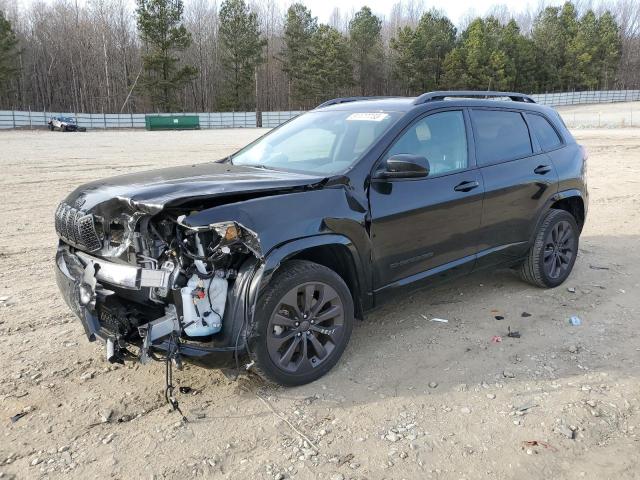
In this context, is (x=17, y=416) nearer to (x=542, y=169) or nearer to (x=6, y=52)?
(x=542, y=169)

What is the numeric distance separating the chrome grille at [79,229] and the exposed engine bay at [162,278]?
11cm

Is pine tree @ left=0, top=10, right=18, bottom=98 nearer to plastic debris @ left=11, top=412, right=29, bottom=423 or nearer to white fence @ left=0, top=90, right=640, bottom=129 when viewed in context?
white fence @ left=0, top=90, right=640, bottom=129

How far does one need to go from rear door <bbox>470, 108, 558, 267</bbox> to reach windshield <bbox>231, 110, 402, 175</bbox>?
1.06 m

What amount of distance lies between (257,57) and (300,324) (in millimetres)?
64100

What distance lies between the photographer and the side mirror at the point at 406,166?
3650 millimetres

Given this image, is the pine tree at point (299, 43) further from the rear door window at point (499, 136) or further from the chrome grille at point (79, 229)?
the chrome grille at point (79, 229)

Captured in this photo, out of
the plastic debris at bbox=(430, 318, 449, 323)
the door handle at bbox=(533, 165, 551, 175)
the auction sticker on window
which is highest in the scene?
the auction sticker on window

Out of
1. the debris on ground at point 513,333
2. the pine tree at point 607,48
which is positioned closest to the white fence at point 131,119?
the pine tree at point 607,48

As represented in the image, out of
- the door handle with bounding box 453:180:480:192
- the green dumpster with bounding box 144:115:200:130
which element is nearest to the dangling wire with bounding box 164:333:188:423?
the door handle with bounding box 453:180:480:192

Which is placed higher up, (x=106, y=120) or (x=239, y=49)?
(x=239, y=49)

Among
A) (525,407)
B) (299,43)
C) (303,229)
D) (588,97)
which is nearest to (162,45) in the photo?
(299,43)

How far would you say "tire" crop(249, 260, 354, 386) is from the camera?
322 centimetres

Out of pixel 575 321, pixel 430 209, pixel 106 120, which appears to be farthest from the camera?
pixel 106 120

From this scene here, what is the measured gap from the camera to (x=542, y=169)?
5086mm
